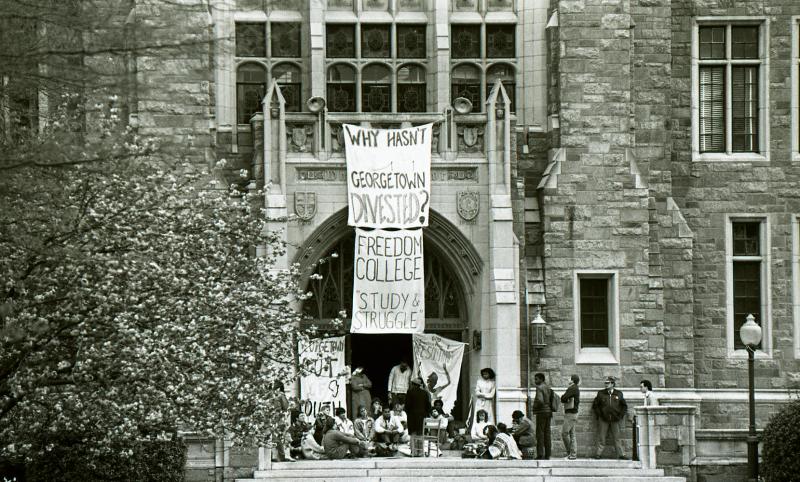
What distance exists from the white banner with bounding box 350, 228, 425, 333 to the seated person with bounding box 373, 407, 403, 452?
6.47 feet

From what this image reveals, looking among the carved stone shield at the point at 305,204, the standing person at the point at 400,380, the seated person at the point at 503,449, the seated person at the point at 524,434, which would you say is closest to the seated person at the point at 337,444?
the seated person at the point at 503,449

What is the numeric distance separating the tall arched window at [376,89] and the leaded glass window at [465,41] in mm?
1433

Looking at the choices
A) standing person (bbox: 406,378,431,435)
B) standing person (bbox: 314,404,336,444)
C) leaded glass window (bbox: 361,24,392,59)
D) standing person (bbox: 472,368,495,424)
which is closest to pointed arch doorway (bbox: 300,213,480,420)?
standing person (bbox: 472,368,495,424)

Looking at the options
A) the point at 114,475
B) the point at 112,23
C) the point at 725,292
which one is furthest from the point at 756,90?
the point at 112,23

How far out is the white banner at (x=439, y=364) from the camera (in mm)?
33406

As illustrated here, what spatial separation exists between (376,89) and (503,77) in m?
2.52

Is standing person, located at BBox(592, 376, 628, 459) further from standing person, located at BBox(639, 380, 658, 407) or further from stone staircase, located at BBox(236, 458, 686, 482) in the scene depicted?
stone staircase, located at BBox(236, 458, 686, 482)

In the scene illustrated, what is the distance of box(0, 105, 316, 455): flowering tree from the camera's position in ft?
67.3

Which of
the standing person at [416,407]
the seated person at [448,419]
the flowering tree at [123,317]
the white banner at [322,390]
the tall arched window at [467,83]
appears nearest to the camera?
the flowering tree at [123,317]

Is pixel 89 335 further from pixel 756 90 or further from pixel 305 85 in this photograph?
pixel 756 90

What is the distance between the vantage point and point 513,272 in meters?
33.2

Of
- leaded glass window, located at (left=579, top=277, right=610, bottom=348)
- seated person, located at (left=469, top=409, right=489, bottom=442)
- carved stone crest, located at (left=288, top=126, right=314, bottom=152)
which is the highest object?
carved stone crest, located at (left=288, top=126, right=314, bottom=152)

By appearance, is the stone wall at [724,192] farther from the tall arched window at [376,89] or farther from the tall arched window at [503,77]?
the tall arched window at [376,89]

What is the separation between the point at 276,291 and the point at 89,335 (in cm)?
509
